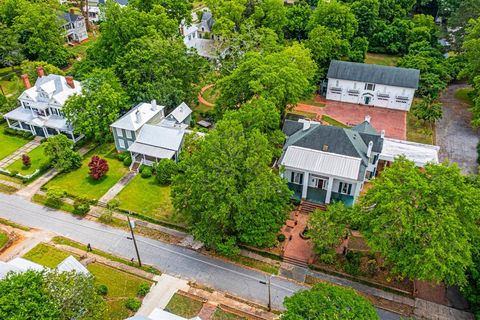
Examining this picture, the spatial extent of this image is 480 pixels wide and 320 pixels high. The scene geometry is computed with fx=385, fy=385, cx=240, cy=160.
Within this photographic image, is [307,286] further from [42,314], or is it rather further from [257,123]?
[42,314]

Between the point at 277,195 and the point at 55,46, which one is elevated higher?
the point at 55,46

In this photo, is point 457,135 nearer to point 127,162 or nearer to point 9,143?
point 127,162

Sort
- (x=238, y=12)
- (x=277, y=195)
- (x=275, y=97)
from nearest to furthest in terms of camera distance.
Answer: (x=277, y=195)
(x=275, y=97)
(x=238, y=12)

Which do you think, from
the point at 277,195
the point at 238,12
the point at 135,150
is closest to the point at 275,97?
the point at 277,195

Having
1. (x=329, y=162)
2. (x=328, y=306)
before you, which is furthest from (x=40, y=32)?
(x=328, y=306)

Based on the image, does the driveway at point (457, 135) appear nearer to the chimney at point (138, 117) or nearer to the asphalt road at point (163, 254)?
the asphalt road at point (163, 254)

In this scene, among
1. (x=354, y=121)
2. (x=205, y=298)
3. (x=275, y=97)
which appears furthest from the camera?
(x=354, y=121)

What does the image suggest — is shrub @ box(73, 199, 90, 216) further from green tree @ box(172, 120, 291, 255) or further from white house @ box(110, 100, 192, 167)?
green tree @ box(172, 120, 291, 255)
